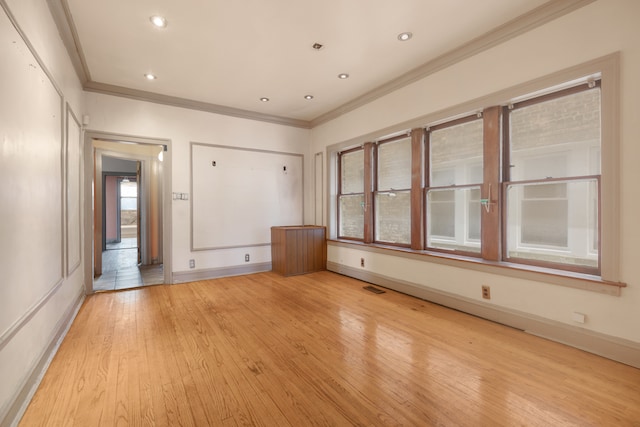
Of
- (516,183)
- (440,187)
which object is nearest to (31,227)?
(440,187)

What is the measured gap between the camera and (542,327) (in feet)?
8.27

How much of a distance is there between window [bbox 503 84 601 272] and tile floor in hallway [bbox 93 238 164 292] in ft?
16.5

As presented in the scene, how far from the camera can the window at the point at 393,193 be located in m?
4.10

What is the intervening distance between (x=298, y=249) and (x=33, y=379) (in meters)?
3.54

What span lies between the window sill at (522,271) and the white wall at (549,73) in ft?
0.17

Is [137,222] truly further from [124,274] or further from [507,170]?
[507,170]

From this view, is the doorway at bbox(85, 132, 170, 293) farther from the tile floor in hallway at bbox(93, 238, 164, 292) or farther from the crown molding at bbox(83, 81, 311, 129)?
the crown molding at bbox(83, 81, 311, 129)

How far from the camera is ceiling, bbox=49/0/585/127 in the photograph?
2504 mm

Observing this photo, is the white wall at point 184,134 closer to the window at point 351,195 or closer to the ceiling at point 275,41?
the ceiling at point 275,41

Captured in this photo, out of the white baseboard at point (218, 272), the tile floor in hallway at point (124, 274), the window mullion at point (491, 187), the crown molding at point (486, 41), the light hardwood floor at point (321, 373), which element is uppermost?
the crown molding at point (486, 41)

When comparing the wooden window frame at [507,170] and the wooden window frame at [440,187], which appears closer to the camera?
the wooden window frame at [507,170]

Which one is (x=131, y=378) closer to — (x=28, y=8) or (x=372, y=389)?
(x=372, y=389)

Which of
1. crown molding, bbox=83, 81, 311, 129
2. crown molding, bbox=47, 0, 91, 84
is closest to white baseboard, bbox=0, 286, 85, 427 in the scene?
crown molding, bbox=47, 0, 91, 84

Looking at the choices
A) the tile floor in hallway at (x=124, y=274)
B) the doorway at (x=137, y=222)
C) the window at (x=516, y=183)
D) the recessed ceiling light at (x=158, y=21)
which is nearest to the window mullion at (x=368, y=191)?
the window at (x=516, y=183)
